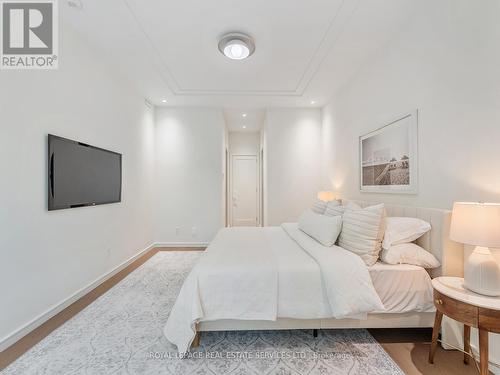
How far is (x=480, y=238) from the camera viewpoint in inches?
49.9

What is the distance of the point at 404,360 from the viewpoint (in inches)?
62.3

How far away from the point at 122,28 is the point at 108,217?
218cm

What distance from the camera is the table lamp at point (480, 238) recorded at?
1252 millimetres

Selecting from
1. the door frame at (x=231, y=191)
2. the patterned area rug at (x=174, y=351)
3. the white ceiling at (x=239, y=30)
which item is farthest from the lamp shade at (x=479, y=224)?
the door frame at (x=231, y=191)

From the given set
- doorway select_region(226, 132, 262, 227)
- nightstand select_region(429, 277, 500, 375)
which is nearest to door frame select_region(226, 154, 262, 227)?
doorway select_region(226, 132, 262, 227)

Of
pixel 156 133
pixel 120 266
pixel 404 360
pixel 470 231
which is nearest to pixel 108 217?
pixel 120 266

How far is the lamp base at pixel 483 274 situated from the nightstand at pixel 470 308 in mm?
36

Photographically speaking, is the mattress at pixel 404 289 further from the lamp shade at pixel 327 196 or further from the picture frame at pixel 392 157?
the lamp shade at pixel 327 196

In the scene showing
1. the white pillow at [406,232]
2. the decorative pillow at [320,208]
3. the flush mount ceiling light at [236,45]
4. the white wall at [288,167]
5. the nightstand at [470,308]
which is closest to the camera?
the nightstand at [470,308]

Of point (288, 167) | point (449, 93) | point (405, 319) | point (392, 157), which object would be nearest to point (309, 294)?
point (405, 319)

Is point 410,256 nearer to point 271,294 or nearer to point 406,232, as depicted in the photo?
point 406,232

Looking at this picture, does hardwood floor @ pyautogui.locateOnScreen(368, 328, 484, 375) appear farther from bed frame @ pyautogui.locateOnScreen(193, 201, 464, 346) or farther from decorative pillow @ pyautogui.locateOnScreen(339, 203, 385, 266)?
decorative pillow @ pyautogui.locateOnScreen(339, 203, 385, 266)

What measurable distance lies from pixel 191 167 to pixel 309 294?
11.4 feet

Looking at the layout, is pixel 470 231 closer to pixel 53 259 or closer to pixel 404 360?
pixel 404 360
